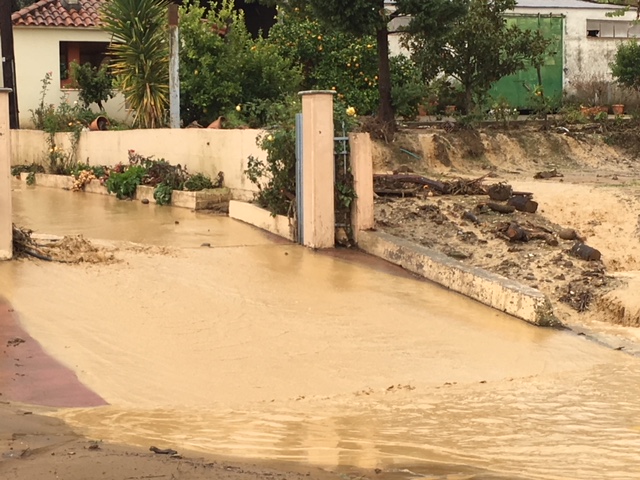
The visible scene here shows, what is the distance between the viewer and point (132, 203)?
702 inches

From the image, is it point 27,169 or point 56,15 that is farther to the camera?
point 56,15

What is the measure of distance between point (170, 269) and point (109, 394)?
397 cm

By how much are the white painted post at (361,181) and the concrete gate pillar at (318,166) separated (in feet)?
0.96

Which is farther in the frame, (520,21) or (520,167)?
(520,21)

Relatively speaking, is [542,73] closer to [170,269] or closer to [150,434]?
[170,269]

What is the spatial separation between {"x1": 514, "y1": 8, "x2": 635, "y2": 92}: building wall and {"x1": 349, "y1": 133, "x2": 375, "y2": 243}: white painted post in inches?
659

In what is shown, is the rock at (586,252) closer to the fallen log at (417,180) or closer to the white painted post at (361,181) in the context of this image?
the white painted post at (361,181)

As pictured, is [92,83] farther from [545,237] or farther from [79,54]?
[545,237]

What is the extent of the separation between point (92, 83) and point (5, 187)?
15465 mm

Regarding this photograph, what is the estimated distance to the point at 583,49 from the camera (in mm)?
29266

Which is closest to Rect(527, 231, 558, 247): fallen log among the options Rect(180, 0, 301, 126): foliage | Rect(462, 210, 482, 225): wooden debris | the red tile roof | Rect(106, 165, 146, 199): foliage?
Rect(462, 210, 482, 225): wooden debris

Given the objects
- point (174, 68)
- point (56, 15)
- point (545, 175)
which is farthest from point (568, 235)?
point (56, 15)

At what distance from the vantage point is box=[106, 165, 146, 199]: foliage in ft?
60.0

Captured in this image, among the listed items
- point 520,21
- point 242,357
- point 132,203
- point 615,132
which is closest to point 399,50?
point 520,21
